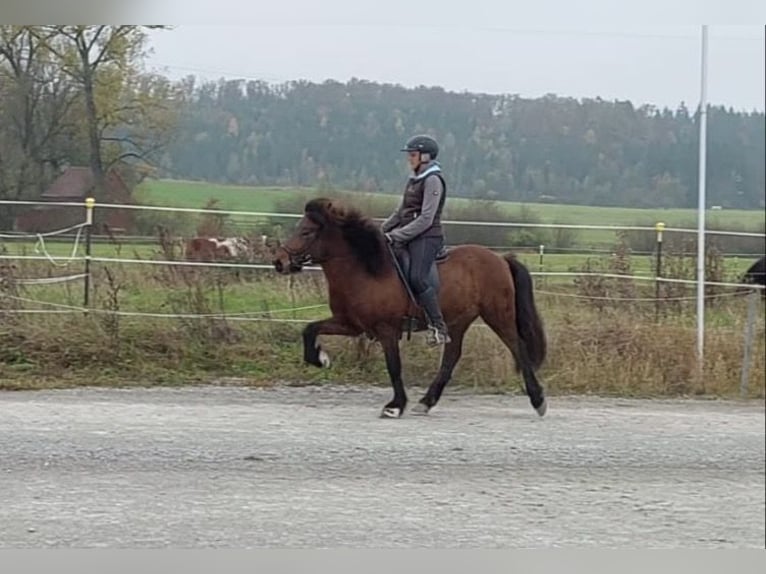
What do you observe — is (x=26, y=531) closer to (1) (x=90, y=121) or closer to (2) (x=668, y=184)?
(1) (x=90, y=121)

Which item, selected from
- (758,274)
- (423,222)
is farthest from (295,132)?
(758,274)

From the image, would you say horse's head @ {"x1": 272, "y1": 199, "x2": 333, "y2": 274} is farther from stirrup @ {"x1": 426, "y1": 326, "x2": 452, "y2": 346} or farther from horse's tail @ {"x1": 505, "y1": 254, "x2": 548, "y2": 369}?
horse's tail @ {"x1": 505, "y1": 254, "x2": 548, "y2": 369}

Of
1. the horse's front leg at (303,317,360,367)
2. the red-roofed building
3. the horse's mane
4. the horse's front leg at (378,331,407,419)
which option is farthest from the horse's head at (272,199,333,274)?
the red-roofed building

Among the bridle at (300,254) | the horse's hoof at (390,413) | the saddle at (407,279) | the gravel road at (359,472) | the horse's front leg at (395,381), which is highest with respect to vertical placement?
the bridle at (300,254)

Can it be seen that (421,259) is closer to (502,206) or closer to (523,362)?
(502,206)

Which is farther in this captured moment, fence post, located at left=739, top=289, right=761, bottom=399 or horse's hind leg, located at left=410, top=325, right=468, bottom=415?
horse's hind leg, located at left=410, top=325, right=468, bottom=415

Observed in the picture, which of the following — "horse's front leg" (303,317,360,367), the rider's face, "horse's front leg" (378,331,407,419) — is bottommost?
"horse's front leg" (378,331,407,419)

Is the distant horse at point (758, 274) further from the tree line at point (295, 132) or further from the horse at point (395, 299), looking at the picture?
the horse at point (395, 299)

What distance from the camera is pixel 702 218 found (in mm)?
2465

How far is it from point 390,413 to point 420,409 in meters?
0.06

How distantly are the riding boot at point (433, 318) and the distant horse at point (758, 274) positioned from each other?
2.07ft

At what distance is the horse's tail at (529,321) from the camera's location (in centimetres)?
248

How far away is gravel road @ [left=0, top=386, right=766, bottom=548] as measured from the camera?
246cm

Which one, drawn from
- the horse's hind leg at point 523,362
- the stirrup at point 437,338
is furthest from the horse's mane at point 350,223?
the horse's hind leg at point 523,362
